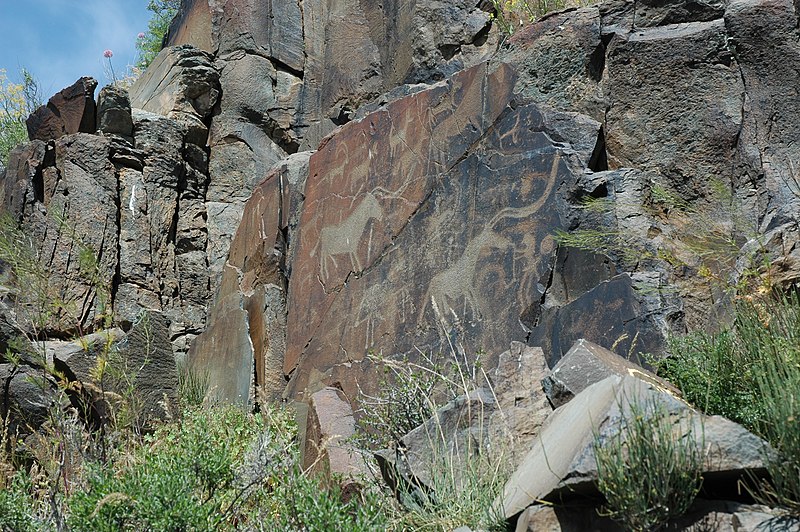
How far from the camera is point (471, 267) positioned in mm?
5383

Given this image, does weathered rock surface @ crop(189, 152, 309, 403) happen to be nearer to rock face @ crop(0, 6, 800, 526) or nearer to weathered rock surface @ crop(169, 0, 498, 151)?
rock face @ crop(0, 6, 800, 526)

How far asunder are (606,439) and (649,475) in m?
0.17

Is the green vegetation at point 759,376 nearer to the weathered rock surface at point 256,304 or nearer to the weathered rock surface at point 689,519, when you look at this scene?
the weathered rock surface at point 689,519

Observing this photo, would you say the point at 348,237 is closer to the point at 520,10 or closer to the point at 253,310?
the point at 253,310

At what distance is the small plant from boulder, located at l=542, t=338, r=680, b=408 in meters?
0.74

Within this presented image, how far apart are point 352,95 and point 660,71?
3861mm

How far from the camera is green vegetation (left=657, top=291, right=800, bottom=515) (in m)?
2.51

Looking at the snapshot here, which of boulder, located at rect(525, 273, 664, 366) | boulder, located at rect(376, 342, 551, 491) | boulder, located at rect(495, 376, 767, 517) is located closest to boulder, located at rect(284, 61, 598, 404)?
boulder, located at rect(525, 273, 664, 366)

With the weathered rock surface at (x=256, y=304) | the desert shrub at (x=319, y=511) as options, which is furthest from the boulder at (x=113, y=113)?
the desert shrub at (x=319, y=511)

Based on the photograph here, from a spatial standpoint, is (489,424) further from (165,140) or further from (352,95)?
(165,140)

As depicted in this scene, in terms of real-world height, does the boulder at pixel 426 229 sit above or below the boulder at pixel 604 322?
above

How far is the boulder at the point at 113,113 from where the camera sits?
9016 mm

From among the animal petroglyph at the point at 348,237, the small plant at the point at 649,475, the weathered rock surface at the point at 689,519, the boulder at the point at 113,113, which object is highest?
the boulder at the point at 113,113

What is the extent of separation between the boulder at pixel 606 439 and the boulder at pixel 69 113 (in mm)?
7120
